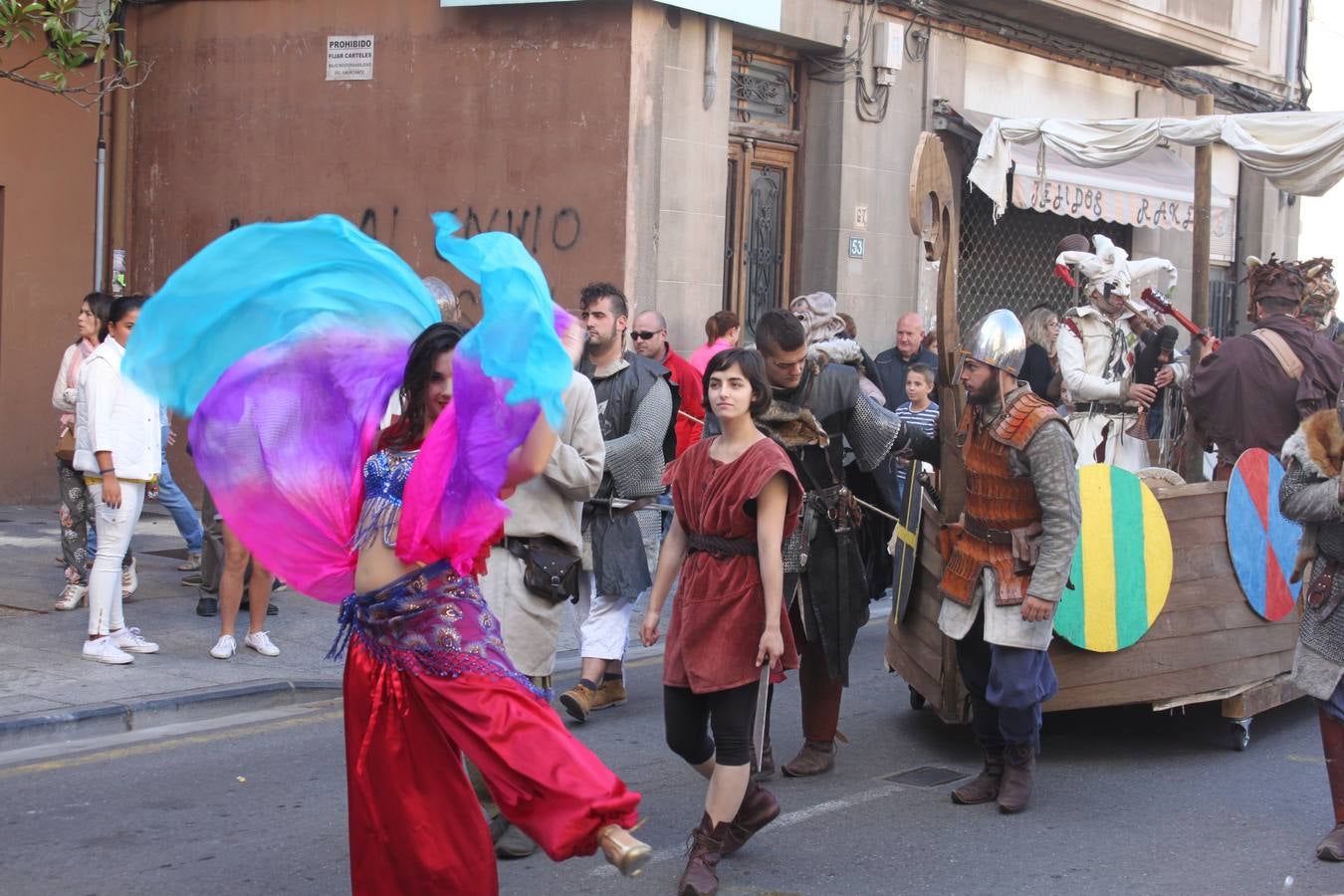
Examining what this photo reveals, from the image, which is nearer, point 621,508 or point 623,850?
point 623,850

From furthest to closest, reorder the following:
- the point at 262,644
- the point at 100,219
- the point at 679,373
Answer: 1. the point at 100,219
2. the point at 679,373
3. the point at 262,644

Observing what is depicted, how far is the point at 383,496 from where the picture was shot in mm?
4008

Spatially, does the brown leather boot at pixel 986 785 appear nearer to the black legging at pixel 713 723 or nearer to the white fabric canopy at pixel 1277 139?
the black legging at pixel 713 723

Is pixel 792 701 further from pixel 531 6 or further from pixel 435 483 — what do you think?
pixel 531 6

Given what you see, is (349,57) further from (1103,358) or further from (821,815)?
(821,815)

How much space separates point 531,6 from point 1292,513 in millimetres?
8610

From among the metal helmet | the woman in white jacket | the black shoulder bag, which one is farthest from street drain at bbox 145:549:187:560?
the metal helmet

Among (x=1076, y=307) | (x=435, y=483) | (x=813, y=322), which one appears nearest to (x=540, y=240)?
(x=813, y=322)

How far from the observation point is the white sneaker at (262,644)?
27.0 feet

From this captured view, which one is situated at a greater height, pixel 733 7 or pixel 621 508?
pixel 733 7

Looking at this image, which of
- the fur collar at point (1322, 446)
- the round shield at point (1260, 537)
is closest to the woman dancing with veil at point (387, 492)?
the fur collar at point (1322, 446)

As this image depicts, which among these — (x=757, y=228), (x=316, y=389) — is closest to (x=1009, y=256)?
(x=757, y=228)

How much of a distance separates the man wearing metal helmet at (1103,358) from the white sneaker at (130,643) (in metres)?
5.35

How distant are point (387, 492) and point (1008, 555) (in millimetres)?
2674
